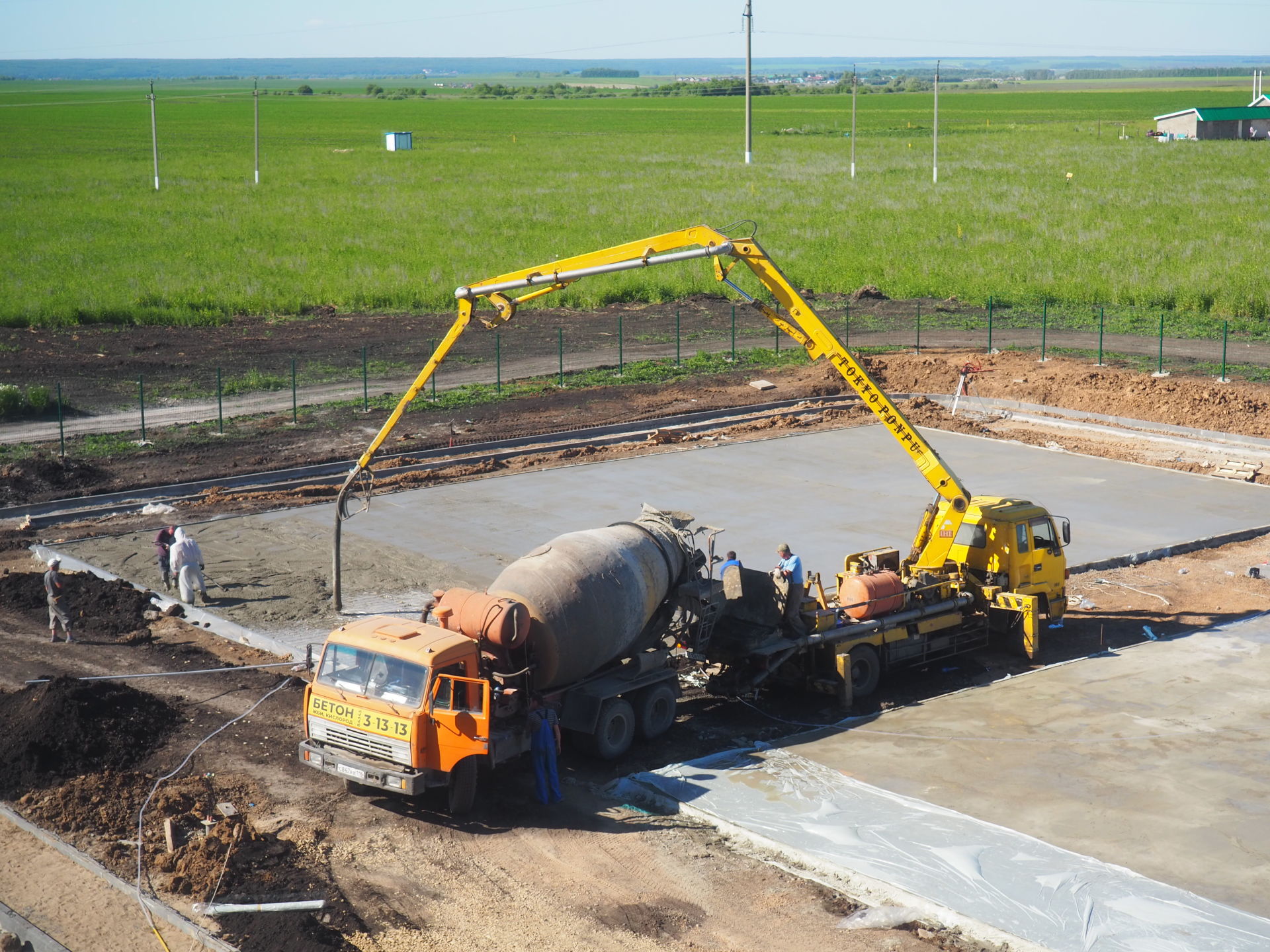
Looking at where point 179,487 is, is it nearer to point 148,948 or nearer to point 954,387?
point 148,948

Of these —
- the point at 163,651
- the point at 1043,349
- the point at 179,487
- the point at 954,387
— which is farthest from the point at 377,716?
the point at 1043,349

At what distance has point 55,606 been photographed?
2084 cm

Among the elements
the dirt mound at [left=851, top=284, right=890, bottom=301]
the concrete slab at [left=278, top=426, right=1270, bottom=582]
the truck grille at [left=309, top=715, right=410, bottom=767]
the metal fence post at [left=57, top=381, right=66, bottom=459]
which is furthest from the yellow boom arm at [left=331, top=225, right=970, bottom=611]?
the dirt mound at [left=851, top=284, right=890, bottom=301]

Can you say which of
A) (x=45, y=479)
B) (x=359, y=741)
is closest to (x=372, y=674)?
(x=359, y=741)

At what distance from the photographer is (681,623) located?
17.8 meters

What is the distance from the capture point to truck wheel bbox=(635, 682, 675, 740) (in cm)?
1692

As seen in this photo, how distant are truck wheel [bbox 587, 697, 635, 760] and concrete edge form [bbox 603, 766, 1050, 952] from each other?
0.51 m

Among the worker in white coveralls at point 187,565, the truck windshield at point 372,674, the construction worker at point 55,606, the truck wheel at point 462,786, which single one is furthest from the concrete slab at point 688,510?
the truck wheel at point 462,786

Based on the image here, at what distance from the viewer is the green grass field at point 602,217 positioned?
53.9 metres

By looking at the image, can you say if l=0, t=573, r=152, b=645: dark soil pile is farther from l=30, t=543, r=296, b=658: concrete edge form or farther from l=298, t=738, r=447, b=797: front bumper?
l=298, t=738, r=447, b=797: front bumper

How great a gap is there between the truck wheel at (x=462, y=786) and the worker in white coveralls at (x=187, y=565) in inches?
353

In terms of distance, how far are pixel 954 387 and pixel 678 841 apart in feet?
88.7

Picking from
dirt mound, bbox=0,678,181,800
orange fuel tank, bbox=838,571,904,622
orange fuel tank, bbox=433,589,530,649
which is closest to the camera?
orange fuel tank, bbox=433,589,530,649

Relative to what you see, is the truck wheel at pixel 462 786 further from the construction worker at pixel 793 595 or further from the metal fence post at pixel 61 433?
the metal fence post at pixel 61 433
